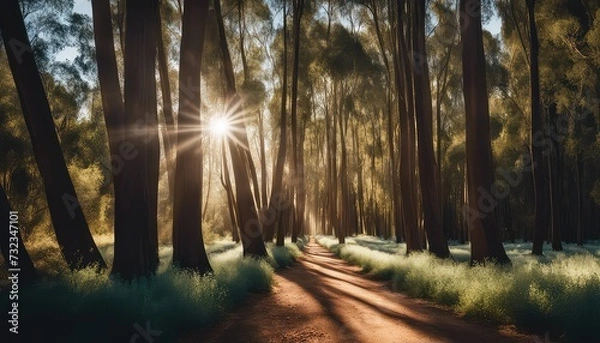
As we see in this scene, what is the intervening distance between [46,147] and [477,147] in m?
9.83

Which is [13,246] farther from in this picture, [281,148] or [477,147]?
[281,148]

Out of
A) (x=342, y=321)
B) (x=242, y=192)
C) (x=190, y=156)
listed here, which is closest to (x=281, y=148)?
(x=242, y=192)

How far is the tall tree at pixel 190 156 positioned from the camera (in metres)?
9.14

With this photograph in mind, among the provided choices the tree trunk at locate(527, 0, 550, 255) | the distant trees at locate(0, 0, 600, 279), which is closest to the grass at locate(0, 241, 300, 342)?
the distant trees at locate(0, 0, 600, 279)

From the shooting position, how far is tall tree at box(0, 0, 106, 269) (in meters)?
7.80

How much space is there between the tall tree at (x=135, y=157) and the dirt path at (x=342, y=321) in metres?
2.12

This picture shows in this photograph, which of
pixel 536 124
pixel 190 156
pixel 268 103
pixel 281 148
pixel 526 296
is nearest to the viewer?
pixel 526 296

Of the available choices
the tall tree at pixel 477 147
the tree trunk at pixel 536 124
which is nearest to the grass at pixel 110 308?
the tall tree at pixel 477 147

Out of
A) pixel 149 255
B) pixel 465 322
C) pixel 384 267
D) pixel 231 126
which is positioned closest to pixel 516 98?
pixel 384 267

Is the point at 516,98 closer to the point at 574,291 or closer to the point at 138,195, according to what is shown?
the point at 574,291

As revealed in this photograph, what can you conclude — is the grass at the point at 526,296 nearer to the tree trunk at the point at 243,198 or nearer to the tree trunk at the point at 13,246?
the tree trunk at the point at 243,198

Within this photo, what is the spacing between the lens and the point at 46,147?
7902mm

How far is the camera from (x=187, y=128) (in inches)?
371

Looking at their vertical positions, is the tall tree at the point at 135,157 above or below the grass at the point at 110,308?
above
